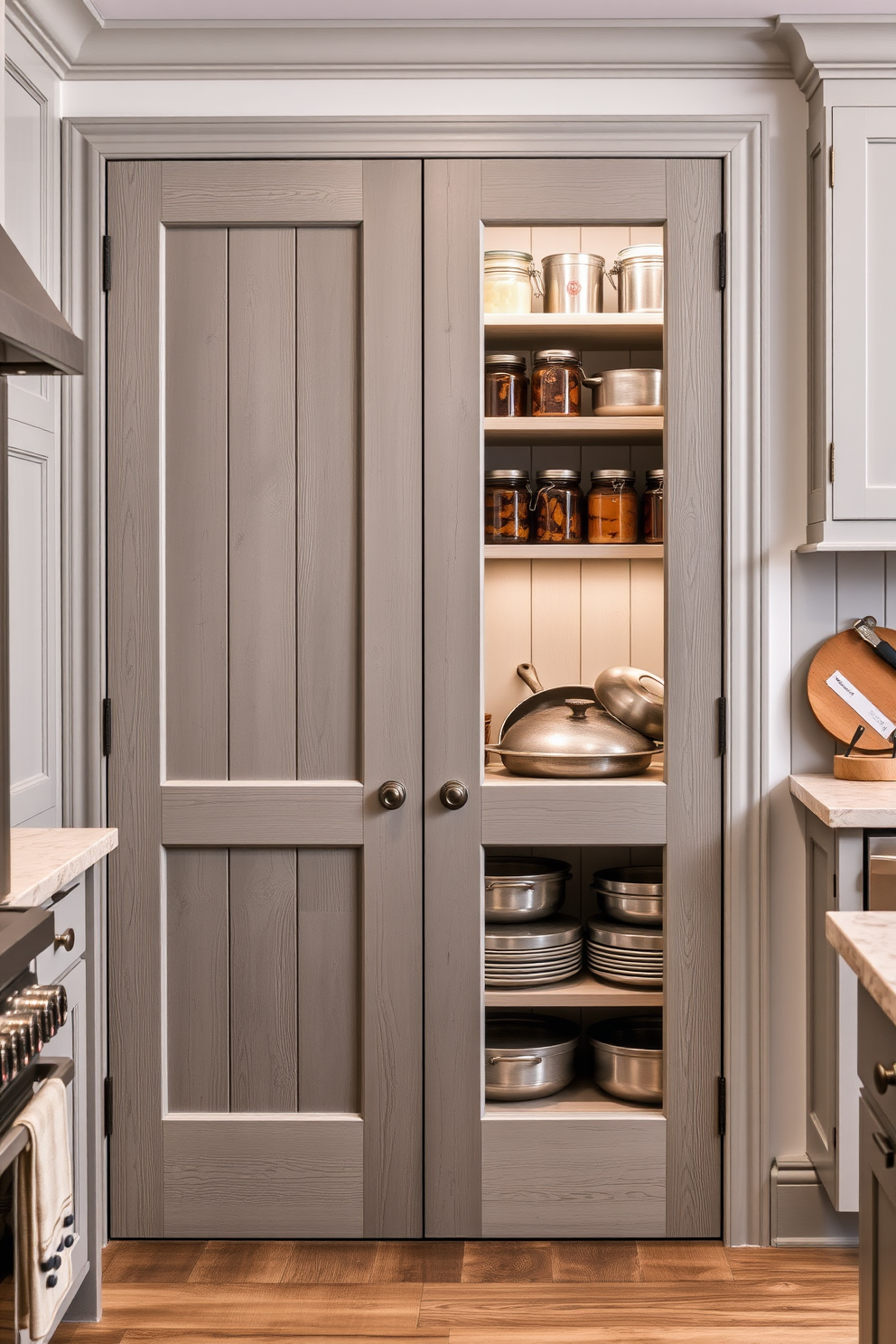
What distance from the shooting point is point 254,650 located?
249 cm

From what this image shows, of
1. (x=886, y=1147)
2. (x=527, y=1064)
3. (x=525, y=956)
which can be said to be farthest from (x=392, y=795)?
(x=886, y=1147)

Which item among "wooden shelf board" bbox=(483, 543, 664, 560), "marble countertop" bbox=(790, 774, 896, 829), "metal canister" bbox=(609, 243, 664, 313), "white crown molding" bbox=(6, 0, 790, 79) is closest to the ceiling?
"white crown molding" bbox=(6, 0, 790, 79)

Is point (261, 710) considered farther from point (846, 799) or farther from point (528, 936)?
point (846, 799)

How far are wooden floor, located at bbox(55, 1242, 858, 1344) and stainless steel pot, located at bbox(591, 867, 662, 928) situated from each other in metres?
0.68

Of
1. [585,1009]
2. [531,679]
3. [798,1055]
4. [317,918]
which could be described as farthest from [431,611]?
[798,1055]

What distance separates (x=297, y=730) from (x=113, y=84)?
139 cm

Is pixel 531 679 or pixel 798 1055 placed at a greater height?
pixel 531 679

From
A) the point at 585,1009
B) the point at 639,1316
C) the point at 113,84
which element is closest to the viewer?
the point at 639,1316

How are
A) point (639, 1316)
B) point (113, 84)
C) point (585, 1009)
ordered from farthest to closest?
point (585, 1009)
point (113, 84)
point (639, 1316)

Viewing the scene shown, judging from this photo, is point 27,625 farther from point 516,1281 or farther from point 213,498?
point 516,1281

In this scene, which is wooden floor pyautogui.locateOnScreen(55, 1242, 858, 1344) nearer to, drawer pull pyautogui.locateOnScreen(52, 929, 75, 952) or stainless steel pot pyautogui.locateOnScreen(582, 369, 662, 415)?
drawer pull pyautogui.locateOnScreen(52, 929, 75, 952)

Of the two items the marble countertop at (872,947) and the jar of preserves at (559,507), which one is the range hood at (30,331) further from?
the marble countertop at (872,947)

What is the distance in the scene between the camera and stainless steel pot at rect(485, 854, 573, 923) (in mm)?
2529

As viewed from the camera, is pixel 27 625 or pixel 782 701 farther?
pixel 782 701
